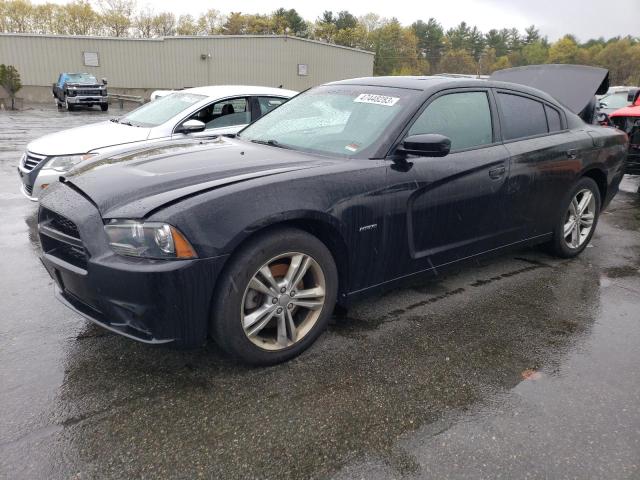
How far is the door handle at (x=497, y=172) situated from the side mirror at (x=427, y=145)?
77 cm

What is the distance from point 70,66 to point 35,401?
105 ft

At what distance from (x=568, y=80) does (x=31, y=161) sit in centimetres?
698

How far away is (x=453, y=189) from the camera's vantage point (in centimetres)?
355

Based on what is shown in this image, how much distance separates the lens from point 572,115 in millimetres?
4770

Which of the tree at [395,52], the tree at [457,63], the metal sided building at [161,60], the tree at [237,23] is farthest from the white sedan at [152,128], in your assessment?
the tree at [457,63]

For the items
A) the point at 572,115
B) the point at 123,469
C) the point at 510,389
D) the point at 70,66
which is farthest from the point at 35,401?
the point at 70,66

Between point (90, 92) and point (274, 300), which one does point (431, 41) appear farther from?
point (274, 300)

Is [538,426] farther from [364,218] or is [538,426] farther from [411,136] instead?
[411,136]

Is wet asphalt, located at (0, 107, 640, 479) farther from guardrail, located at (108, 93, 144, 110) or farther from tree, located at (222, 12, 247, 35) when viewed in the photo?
tree, located at (222, 12, 247, 35)

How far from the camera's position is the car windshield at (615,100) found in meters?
14.4

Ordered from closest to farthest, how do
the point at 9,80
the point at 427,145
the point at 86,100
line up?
the point at 427,145, the point at 9,80, the point at 86,100

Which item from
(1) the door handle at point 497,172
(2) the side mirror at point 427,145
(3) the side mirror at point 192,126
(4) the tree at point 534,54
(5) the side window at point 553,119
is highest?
(4) the tree at point 534,54

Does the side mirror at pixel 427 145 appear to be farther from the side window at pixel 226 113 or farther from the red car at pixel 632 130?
the red car at pixel 632 130

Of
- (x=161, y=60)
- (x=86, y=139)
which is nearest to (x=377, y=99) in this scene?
(x=86, y=139)
